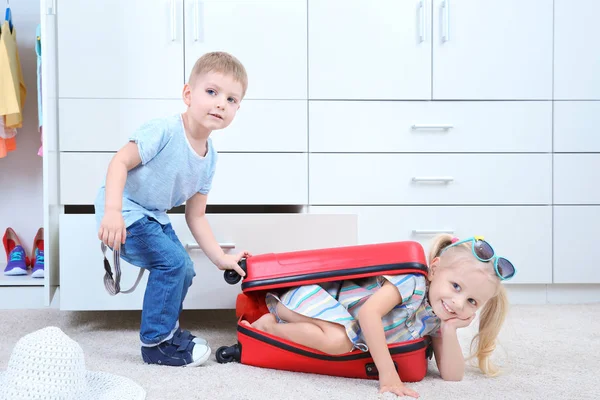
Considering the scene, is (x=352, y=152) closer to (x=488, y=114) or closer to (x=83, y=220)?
(x=488, y=114)

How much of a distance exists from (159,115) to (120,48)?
0.22 metres

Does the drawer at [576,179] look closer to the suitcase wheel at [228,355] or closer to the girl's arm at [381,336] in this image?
the girl's arm at [381,336]

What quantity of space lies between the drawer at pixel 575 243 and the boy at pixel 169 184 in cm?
115

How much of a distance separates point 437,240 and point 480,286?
0.14m

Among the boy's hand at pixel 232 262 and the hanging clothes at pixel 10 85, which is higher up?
the hanging clothes at pixel 10 85

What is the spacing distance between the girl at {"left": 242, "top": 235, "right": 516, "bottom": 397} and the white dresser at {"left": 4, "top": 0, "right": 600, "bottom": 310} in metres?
0.65

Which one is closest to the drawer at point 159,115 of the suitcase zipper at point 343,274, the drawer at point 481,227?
the drawer at point 481,227

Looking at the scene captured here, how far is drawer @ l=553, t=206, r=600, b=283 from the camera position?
6.19 feet

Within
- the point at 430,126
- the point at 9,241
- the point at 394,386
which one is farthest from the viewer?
the point at 9,241

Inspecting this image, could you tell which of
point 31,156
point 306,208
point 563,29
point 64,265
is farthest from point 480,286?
point 31,156

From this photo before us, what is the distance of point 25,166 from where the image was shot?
7.39 ft

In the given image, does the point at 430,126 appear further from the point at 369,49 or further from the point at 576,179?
the point at 576,179

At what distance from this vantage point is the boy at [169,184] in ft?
3.83

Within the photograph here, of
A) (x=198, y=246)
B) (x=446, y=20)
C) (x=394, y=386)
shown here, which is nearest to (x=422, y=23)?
(x=446, y=20)
